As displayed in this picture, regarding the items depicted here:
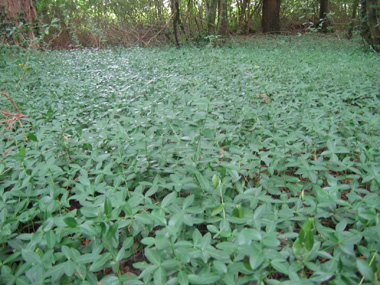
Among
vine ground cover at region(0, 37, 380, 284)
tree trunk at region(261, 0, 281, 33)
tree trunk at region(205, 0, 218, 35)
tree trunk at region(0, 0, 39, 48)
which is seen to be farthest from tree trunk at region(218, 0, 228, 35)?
vine ground cover at region(0, 37, 380, 284)

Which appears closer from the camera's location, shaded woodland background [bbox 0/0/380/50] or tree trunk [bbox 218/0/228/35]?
shaded woodland background [bbox 0/0/380/50]

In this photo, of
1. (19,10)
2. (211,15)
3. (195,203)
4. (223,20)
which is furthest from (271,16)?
(195,203)

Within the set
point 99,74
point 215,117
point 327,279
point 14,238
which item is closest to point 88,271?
point 14,238

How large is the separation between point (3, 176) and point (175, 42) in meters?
7.61

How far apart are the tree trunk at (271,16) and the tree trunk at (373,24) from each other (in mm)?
6190

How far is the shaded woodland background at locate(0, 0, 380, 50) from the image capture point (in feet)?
22.1

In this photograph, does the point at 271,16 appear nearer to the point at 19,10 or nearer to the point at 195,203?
the point at 19,10

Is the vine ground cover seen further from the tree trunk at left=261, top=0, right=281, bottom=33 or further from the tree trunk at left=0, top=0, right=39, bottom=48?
the tree trunk at left=261, top=0, right=281, bottom=33

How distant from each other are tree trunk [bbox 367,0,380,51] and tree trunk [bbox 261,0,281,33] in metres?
6.19

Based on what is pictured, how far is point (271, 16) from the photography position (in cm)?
1197

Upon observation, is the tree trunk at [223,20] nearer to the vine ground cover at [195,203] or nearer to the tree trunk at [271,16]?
the tree trunk at [271,16]

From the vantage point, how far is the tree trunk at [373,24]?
5.77 meters

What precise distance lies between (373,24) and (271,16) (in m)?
6.80

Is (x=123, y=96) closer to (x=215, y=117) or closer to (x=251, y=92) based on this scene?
(x=215, y=117)
